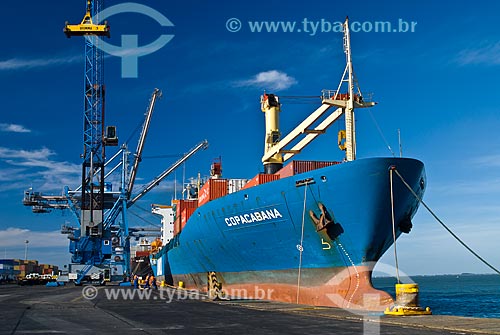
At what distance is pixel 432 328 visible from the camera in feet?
46.3

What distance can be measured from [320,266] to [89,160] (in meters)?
39.8

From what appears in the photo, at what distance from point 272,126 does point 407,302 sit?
55.3 ft

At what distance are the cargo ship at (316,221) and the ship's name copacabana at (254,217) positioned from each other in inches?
2.0

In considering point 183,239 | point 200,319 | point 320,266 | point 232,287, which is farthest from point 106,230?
point 200,319

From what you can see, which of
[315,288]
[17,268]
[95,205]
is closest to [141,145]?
[95,205]

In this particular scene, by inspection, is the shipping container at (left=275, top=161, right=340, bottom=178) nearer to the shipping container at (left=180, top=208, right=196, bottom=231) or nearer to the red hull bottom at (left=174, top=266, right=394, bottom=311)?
the red hull bottom at (left=174, top=266, right=394, bottom=311)

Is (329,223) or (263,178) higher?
(263,178)

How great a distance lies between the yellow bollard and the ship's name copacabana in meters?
8.67

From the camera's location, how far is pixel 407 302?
57.8 feet

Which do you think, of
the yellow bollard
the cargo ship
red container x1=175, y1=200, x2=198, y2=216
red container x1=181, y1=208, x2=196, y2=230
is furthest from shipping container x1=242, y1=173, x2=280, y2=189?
red container x1=175, y1=200, x2=198, y2=216

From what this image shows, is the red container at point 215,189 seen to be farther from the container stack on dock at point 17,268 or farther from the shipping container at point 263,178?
the container stack on dock at point 17,268

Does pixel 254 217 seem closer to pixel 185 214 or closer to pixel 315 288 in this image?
pixel 315 288

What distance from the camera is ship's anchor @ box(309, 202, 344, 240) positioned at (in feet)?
76.4

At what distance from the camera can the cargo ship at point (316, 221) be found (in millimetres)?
22875
